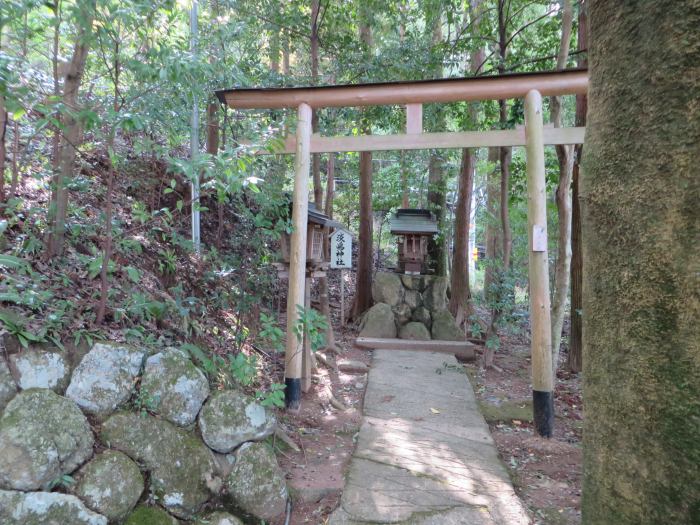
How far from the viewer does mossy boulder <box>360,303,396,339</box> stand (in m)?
8.33

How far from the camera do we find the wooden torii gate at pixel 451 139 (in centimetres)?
435

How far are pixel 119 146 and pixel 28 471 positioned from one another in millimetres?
5454

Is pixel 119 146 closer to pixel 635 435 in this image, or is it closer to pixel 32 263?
pixel 32 263

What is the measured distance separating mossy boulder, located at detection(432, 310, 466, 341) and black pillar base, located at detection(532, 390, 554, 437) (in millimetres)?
3766

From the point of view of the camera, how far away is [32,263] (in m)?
3.39

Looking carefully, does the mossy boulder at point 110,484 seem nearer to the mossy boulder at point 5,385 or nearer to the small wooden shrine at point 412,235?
the mossy boulder at point 5,385

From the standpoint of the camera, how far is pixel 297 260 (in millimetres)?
4648

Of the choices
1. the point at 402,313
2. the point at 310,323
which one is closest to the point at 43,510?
the point at 310,323

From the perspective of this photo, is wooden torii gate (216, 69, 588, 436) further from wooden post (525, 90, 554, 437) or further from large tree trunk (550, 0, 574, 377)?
large tree trunk (550, 0, 574, 377)

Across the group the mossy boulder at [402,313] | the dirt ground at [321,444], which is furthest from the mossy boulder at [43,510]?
the mossy boulder at [402,313]

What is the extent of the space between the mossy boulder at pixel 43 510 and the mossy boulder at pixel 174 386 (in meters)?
0.63

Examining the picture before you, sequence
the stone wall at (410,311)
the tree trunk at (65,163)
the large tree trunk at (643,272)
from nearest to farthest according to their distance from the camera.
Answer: the large tree trunk at (643,272) → the tree trunk at (65,163) → the stone wall at (410,311)

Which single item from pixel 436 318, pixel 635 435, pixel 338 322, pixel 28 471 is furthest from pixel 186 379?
pixel 338 322

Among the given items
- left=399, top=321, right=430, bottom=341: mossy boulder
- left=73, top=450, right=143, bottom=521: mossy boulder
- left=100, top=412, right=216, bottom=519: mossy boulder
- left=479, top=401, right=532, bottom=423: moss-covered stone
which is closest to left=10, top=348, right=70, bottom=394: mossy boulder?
left=100, top=412, right=216, bottom=519: mossy boulder
